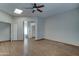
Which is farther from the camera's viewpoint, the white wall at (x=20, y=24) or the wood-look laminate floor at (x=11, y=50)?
the white wall at (x=20, y=24)

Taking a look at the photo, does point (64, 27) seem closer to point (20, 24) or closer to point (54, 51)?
point (54, 51)

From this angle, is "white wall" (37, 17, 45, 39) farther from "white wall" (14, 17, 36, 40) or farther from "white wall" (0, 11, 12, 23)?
"white wall" (0, 11, 12, 23)

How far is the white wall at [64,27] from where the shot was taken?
5511mm

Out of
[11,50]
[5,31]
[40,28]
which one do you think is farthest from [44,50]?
[5,31]

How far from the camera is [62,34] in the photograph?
21.2 ft

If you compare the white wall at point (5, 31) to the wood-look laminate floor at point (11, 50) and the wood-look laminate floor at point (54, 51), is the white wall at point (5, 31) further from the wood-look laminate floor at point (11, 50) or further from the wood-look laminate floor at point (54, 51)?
the wood-look laminate floor at point (54, 51)

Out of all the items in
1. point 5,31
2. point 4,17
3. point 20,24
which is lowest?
point 5,31

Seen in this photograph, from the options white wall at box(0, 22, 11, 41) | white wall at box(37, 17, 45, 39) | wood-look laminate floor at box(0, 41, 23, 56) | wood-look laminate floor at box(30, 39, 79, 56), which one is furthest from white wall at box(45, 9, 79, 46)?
white wall at box(0, 22, 11, 41)

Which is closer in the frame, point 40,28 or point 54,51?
point 54,51

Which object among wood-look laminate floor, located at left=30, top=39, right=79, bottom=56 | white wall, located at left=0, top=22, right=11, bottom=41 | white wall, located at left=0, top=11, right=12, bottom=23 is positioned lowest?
wood-look laminate floor, located at left=30, top=39, right=79, bottom=56

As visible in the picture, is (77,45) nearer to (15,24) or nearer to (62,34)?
(62,34)

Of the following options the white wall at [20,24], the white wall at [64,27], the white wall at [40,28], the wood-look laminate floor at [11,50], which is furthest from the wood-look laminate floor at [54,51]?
the white wall at [20,24]

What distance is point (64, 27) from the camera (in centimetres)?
629

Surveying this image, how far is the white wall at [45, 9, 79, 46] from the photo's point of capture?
5511 mm
